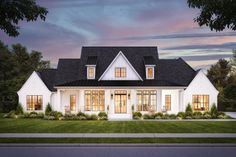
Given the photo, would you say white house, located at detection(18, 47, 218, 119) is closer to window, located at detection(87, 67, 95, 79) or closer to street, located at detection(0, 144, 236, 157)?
window, located at detection(87, 67, 95, 79)

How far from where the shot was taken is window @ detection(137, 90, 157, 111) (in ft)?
156

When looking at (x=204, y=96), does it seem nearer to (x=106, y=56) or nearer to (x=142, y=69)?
(x=142, y=69)

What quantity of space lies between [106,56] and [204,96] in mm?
12487

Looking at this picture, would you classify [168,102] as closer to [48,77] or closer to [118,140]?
[48,77]

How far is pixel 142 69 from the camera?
51.2 metres

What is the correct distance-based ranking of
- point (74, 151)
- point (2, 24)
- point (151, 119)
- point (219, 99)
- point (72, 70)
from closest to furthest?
1. point (74, 151)
2. point (2, 24)
3. point (151, 119)
4. point (72, 70)
5. point (219, 99)

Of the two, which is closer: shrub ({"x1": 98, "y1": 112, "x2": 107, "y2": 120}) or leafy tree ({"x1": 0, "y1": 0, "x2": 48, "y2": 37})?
leafy tree ({"x1": 0, "y1": 0, "x2": 48, "y2": 37})

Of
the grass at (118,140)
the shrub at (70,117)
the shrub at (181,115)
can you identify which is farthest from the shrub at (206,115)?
the grass at (118,140)

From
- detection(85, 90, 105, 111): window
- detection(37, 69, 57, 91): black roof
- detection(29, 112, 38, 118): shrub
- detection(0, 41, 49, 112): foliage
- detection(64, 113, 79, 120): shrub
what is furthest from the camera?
detection(0, 41, 49, 112): foliage

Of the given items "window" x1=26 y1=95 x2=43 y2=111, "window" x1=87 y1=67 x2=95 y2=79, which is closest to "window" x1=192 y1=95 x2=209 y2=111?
"window" x1=87 y1=67 x2=95 y2=79

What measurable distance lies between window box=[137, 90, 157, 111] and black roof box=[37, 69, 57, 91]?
33.1 ft

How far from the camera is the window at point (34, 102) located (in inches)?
1951

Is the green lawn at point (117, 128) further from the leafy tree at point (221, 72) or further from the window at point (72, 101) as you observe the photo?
the leafy tree at point (221, 72)

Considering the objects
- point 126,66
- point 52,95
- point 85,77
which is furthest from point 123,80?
point 52,95
